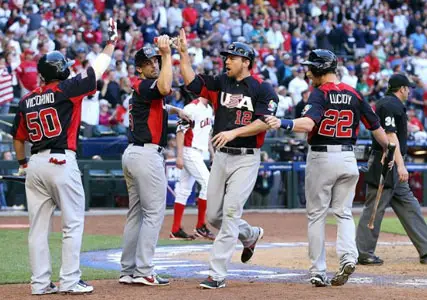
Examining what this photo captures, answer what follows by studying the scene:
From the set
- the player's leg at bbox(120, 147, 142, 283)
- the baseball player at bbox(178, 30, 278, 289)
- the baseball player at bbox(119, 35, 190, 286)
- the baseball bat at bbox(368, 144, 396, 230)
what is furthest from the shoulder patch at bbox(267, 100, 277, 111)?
the baseball bat at bbox(368, 144, 396, 230)

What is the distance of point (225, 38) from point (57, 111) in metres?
18.6

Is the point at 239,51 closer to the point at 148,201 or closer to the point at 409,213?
the point at 148,201

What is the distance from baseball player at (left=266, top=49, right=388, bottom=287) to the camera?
30.6 feet

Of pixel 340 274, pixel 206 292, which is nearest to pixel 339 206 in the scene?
pixel 340 274

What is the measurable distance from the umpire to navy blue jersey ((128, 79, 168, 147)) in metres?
3.09

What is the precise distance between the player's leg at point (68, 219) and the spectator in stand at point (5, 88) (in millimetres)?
12354

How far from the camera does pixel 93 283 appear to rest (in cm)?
954

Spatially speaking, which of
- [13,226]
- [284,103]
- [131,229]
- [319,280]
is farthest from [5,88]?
[319,280]

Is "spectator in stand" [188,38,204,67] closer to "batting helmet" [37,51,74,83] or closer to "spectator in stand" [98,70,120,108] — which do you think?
"spectator in stand" [98,70,120,108]

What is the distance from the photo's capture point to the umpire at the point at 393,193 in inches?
449

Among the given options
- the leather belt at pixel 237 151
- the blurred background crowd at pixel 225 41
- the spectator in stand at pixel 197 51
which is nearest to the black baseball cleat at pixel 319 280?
the leather belt at pixel 237 151

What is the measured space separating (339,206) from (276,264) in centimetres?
206

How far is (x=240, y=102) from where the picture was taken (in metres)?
9.32

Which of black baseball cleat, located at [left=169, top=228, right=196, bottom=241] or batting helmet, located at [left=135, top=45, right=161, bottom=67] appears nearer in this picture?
batting helmet, located at [left=135, top=45, right=161, bottom=67]
